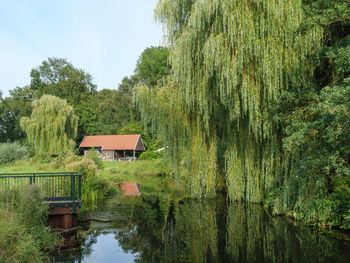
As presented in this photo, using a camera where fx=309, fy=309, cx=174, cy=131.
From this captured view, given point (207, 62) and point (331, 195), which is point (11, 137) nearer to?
point (207, 62)

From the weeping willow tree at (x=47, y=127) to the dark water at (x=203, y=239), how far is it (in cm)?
2531

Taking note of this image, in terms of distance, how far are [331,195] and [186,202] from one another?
22.8 ft

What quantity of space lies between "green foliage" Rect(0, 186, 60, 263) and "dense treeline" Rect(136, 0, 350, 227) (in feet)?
19.8

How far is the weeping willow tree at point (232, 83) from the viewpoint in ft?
32.6

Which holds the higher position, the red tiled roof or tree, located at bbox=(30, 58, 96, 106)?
tree, located at bbox=(30, 58, 96, 106)

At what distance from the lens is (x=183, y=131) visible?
12.8 meters

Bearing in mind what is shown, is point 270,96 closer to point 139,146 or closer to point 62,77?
point 139,146

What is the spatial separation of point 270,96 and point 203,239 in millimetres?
4914

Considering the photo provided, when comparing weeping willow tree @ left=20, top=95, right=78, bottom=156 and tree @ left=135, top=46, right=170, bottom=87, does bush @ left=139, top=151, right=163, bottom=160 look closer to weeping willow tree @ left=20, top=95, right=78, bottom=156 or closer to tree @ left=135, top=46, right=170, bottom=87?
weeping willow tree @ left=20, top=95, right=78, bottom=156

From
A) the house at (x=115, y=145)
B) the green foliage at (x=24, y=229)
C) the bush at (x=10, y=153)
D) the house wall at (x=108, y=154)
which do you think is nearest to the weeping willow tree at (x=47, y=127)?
the bush at (x=10, y=153)

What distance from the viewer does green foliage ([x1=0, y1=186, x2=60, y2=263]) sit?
6293 millimetres

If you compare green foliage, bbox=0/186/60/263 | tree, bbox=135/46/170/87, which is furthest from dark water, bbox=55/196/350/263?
tree, bbox=135/46/170/87

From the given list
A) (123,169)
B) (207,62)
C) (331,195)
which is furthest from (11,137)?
(331,195)

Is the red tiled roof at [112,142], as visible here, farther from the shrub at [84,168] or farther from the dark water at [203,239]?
the dark water at [203,239]
